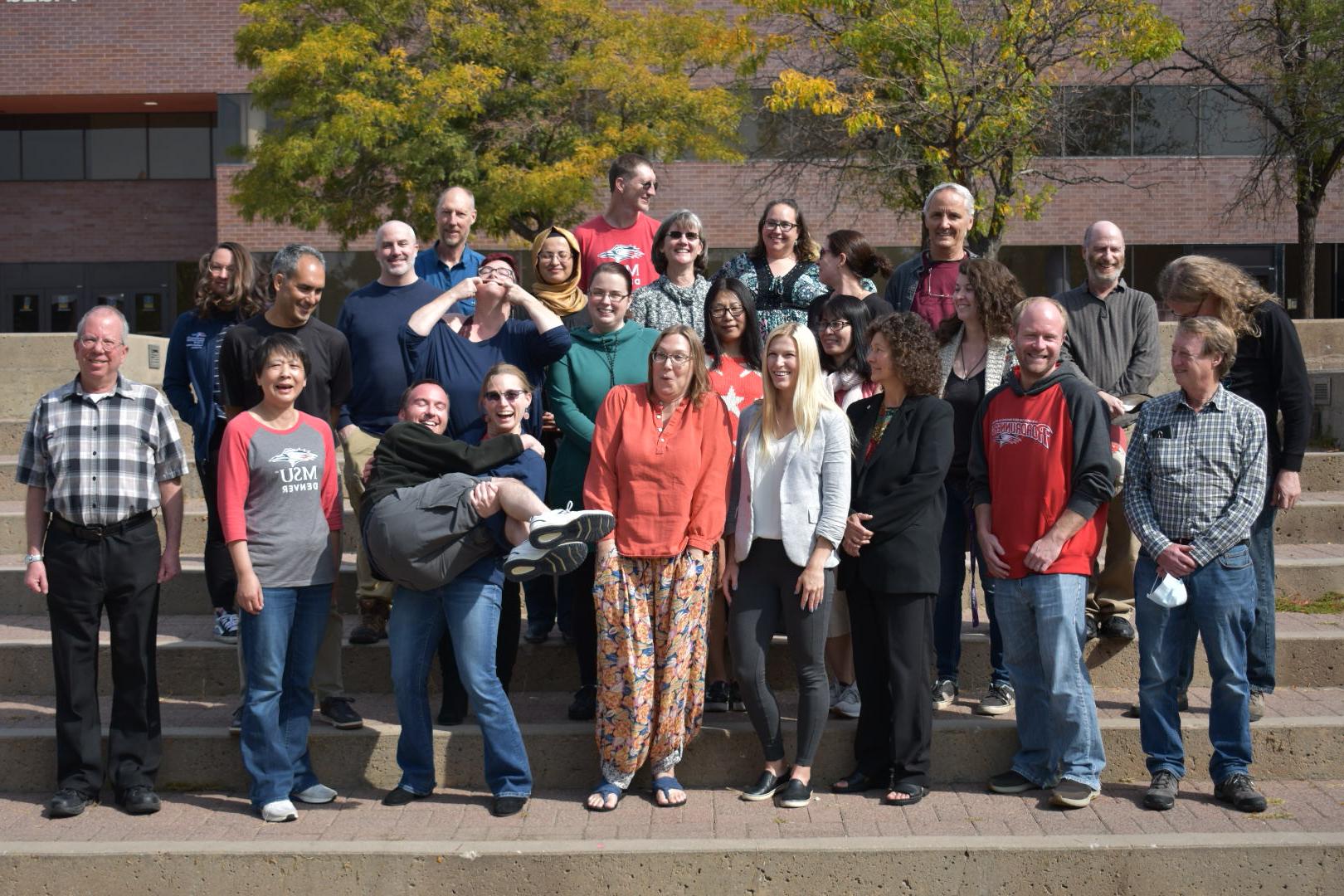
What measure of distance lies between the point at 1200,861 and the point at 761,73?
21850 millimetres

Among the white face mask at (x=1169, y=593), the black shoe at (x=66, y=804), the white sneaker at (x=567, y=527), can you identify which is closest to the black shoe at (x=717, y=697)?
the white sneaker at (x=567, y=527)

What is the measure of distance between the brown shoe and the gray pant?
113 centimetres

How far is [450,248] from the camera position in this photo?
6852 millimetres

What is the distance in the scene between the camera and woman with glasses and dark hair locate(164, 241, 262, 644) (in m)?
6.29

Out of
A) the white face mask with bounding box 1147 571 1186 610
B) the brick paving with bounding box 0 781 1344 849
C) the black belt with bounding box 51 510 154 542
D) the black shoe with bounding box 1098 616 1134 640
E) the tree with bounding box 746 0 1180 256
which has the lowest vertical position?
the brick paving with bounding box 0 781 1344 849

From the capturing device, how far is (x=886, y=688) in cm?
547

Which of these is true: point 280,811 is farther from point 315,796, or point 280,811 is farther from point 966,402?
point 966,402

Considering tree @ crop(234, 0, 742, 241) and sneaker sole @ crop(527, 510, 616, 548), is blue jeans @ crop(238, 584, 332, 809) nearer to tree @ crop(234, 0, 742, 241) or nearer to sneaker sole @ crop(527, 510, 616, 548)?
sneaker sole @ crop(527, 510, 616, 548)

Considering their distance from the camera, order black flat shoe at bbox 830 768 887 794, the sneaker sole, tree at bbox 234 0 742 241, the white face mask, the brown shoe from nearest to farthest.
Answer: the sneaker sole, the white face mask, black flat shoe at bbox 830 768 887 794, the brown shoe, tree at bbox 234 0 742 241

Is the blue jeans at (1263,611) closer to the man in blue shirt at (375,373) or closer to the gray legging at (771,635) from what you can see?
the gray legging at (771,635)

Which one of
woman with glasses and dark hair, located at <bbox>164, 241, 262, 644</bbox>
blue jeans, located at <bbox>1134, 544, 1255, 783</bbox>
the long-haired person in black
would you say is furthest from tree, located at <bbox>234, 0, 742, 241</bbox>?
blue jeans, located at <bbox>1134, 544, 1255, 783</bbox>

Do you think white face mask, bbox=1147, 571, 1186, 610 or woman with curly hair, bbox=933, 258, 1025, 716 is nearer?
white face mask, bbox=1147, 571, 1186, 610

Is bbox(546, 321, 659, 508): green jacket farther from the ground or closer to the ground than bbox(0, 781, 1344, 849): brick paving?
farther from the ground

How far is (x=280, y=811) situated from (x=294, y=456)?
56.7 inches
